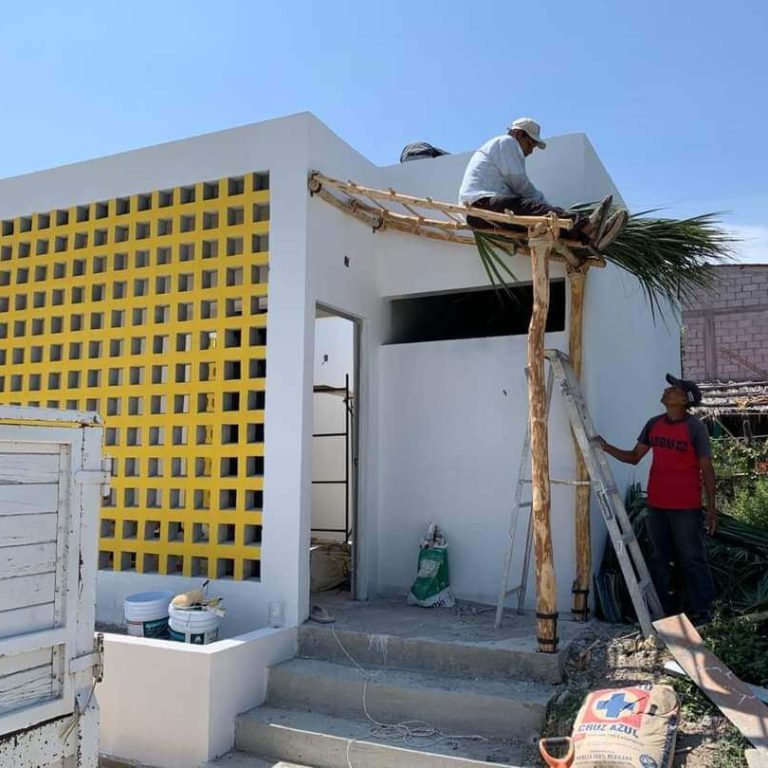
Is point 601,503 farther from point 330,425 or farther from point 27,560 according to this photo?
point 330,425

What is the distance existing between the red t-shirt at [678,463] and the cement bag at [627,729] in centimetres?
145

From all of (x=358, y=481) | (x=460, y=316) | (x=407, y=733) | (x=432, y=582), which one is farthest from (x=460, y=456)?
(x=407, y=733)

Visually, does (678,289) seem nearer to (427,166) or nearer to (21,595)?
(427,166)

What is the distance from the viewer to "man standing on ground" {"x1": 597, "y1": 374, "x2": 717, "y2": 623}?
473cm

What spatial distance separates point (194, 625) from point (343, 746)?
4.00ft

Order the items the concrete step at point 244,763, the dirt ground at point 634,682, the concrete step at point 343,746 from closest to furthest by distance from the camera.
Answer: the dirt ground at point 634,682 → the concrete step at point 343,746 → the concrete step at point 244,763

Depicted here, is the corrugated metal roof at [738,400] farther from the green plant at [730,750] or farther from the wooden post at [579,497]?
the green plant at [730,750]

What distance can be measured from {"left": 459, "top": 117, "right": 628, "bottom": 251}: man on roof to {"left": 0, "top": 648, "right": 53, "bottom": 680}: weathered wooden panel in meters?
3.38

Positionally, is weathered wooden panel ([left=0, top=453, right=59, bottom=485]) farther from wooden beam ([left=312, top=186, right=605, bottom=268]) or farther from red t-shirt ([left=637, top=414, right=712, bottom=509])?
red t-shirt ([left=637, top=414, right=712, bottom=509])

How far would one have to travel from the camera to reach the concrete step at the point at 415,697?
154 inches

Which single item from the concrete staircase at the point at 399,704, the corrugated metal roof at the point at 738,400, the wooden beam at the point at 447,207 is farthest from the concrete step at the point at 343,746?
the corrugated metal roof at the point at 738,400

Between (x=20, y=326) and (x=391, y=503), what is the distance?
11.3 ft

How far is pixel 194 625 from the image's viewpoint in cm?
458

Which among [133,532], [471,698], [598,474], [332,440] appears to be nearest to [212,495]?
[133,532]
